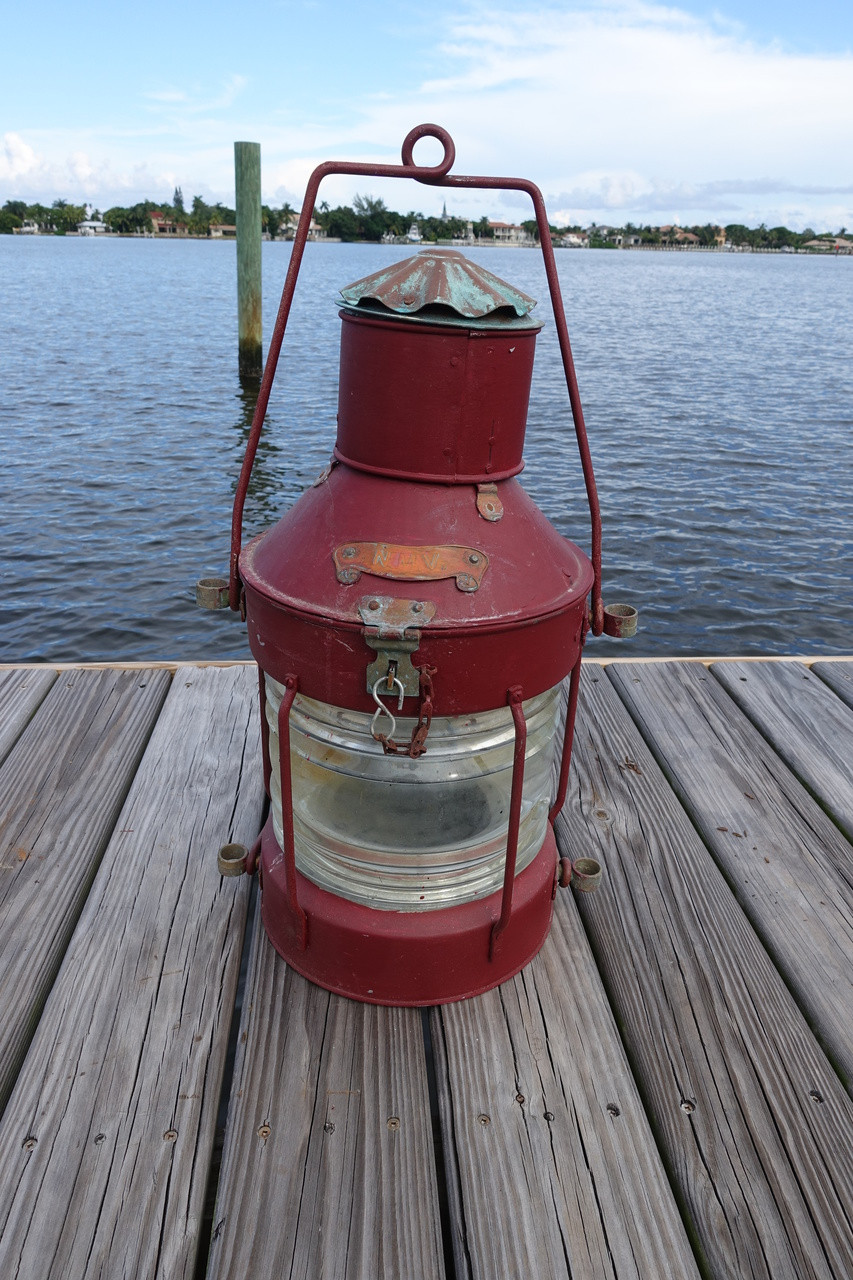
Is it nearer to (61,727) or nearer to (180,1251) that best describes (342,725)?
(180,1251)

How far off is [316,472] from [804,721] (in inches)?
380

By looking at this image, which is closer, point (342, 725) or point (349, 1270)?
point (349, 1270)

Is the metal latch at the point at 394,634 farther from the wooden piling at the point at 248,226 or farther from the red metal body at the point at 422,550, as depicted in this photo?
the wooden piling at the point at 248,226

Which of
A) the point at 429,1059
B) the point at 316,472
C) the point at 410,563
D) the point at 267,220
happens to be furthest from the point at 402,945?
the point at 267,220

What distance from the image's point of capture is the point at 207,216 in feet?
421

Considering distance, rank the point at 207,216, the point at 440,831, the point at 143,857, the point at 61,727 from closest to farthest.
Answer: the point at 440,831 < the point at 143,857 < the point at 61,727 < the point at 207,216

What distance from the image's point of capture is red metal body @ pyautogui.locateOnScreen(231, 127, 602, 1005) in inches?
74.2

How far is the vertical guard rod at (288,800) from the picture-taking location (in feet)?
6.52

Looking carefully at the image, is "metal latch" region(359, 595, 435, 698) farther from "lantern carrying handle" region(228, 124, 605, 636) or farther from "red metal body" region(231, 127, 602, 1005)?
"lantern carrying handle" region(228, 124, 605, 636)

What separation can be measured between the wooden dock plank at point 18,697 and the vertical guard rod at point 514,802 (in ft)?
6.01

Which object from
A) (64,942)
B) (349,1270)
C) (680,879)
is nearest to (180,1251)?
(349,1270)

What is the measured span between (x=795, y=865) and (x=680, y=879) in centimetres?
37

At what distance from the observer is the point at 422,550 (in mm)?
1956

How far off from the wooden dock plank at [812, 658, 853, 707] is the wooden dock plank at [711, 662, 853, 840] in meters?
0.03
